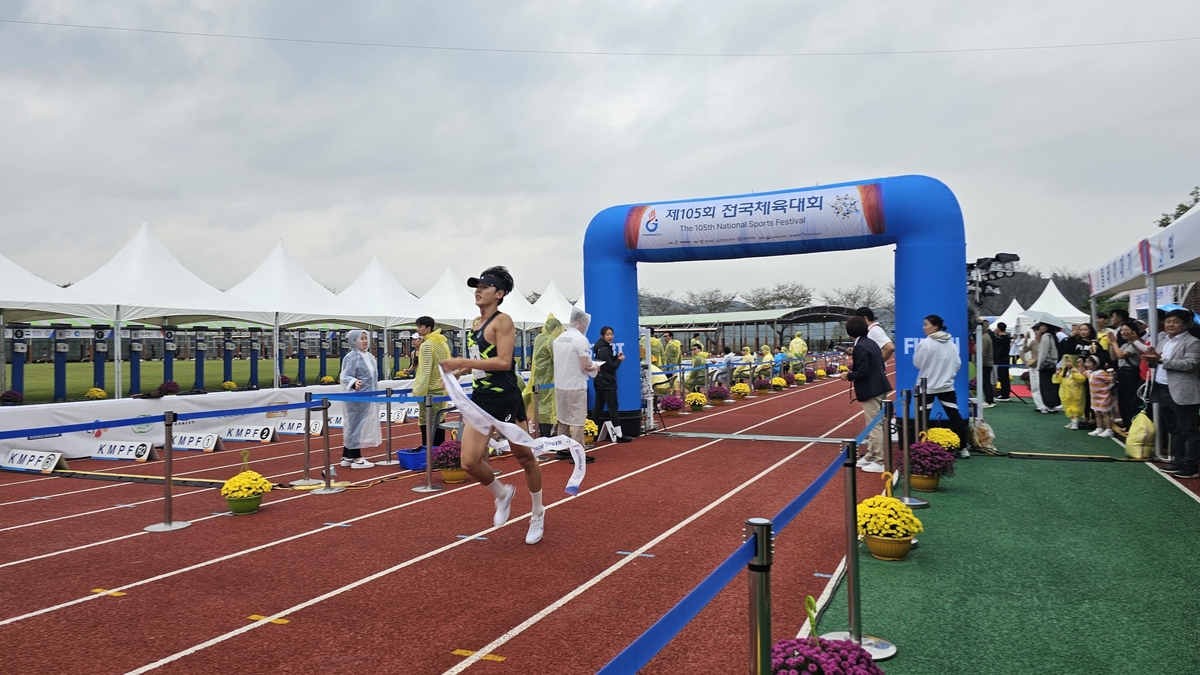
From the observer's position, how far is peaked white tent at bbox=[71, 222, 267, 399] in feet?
47.6

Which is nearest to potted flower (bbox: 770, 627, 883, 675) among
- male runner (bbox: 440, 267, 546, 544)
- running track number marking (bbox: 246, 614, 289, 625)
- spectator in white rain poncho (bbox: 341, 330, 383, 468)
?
running track number marking (bbox: 246, 614, 289, 625)

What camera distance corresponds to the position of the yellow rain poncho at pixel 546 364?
402 inches

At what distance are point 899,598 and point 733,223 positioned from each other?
7402 millimetres

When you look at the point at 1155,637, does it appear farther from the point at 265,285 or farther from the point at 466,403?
the point at 265,285

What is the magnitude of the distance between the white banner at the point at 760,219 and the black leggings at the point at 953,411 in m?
2.40

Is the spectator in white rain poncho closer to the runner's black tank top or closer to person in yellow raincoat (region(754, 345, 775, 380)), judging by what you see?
the runner's black tank top

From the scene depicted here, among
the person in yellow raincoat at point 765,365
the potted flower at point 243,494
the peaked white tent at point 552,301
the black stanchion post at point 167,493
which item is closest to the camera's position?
the black stanchion post at point 167,493

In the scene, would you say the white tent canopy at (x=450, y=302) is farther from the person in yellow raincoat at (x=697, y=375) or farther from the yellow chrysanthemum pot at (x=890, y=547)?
the yellow chrysanthemum pot at (x=890, y=547)

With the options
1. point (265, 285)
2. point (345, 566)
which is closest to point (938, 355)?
point (345, 566)

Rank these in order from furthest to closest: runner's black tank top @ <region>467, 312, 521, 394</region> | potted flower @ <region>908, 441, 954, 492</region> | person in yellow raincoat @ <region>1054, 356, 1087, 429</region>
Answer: person in yellow raincoat @ <region>1054, 356, 1087, 429</region> → potted flower @ <region>908, 441, 954, 492</region> → runner's black tank top @ <region>467, 312, 521, 394</region>

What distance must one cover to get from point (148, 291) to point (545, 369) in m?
10.3

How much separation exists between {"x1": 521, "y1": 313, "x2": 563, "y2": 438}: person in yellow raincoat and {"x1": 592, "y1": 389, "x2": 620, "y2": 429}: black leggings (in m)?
1.09

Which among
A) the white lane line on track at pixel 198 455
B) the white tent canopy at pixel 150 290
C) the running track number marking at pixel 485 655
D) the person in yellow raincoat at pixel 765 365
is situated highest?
the white tent canopy at pixel 150 290

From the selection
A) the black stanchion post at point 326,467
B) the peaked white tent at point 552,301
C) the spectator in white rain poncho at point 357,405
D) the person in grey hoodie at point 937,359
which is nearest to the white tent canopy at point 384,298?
the peaked white tent at point 552,301
